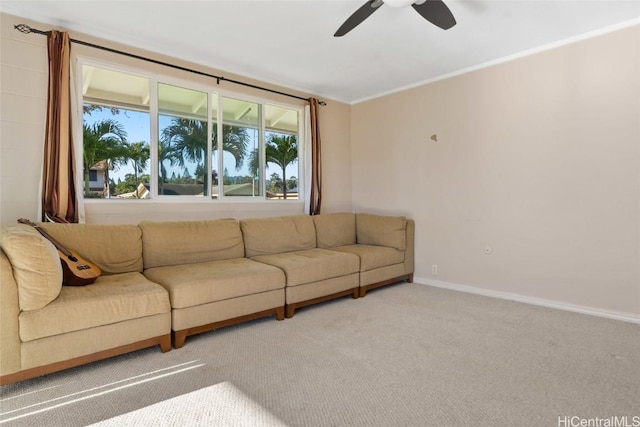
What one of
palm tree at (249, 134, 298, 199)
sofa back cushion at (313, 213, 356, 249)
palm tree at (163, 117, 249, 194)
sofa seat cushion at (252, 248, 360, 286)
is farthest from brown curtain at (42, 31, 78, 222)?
sofa back cushion at (313, 213, 356, 249)

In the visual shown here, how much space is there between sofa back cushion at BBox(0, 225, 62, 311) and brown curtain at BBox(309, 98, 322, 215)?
10.2 ft

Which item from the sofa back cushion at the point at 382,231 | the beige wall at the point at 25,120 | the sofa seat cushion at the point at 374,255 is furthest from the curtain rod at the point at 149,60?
the sofa seat cushion at the point at 374,255

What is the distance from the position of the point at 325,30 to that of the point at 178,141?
1.91 m

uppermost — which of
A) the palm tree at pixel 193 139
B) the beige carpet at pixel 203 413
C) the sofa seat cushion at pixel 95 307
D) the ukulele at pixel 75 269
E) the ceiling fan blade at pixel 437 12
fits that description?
the ceiling fan blade at pixel 437 12

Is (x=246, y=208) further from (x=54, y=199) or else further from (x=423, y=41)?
(x=423, y=41)

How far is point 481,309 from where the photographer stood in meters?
3.29

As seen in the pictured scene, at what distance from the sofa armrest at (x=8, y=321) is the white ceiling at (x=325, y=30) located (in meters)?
2.14

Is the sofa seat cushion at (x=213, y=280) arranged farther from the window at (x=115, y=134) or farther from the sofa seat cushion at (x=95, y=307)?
the window at (x=115, y=134)

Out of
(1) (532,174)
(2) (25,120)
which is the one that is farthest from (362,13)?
(2) (25,120)

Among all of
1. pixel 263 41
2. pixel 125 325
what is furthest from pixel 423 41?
pixel 125 325

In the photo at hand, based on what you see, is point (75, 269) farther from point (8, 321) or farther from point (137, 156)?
point (137, 156)

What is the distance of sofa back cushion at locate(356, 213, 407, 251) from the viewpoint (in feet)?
13.7

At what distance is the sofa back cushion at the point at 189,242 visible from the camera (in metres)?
3.03

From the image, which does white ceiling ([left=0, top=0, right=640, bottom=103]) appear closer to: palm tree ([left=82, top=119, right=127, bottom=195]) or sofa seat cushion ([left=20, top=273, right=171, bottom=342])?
palm tree ([left=82, top=119, right=127, bottom=195])
